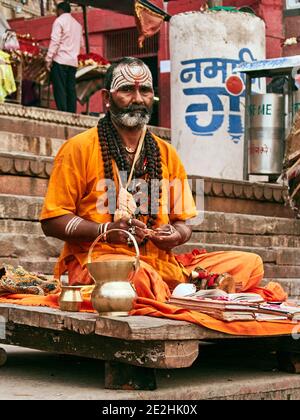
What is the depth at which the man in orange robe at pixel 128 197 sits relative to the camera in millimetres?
5586

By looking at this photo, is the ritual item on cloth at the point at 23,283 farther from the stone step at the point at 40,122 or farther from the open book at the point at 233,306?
the stone step at the point at 40,122

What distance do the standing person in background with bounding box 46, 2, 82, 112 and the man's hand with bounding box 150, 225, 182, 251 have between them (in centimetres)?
791

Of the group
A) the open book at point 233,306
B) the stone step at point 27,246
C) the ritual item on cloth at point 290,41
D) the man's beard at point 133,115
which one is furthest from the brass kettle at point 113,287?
the ritual item on cloth at point 290,41

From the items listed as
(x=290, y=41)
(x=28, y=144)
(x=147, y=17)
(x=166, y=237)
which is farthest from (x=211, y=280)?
(x=290, y=41)

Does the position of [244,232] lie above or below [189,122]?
below

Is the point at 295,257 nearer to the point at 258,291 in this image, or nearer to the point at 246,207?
the point at 246,207

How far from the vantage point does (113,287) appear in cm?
475

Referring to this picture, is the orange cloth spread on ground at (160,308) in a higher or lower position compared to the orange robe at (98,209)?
lower

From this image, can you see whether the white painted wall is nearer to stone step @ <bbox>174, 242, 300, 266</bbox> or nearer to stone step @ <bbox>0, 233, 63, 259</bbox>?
stone step @ <bbox>174, 242, 300, 266</bbox>

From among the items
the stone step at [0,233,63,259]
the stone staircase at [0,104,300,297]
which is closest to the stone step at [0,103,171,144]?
the stone staircase at [0,104,300,297]

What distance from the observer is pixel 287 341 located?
17.6 ft

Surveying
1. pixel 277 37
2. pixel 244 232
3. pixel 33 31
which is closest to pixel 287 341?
pixel 244 232

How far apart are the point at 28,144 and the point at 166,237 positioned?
580 cm

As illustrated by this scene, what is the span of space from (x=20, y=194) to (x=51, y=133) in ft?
12.0
